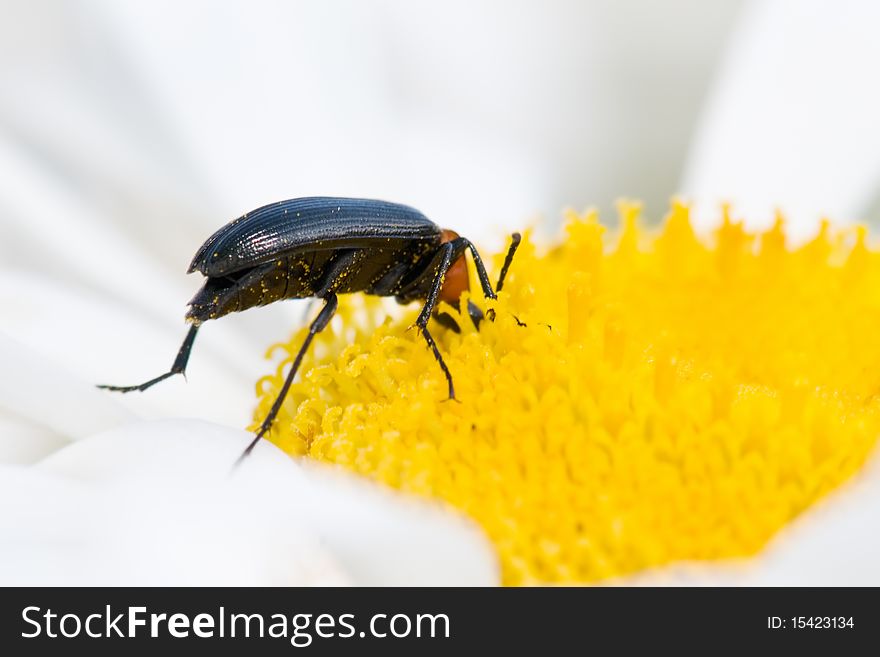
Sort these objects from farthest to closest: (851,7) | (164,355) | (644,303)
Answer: (851,7), (164,355), (644,303)

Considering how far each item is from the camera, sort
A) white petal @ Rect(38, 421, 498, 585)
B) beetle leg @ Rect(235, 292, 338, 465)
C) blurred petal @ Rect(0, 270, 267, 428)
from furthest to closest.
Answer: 1. blurred petal @ Rect(0, 270, 267, 428)
2. beetle leg @ Rect(235, 292, 338, 465)
3. white petal @ Rect(38, 421, 498, 585)

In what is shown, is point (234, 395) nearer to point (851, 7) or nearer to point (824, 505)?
point (824, 505)

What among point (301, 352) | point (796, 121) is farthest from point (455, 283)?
point (796, 121)

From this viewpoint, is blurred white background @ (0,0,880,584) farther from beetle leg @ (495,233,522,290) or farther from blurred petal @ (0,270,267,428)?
beetle leg @ (495,233,522,290)

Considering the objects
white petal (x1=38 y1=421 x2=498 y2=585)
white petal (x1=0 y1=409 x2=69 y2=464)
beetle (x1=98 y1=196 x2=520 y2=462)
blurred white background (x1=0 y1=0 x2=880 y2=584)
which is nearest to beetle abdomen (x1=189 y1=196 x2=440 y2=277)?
A: beetle (x1=98 y1=196 x2=520 y2=462)

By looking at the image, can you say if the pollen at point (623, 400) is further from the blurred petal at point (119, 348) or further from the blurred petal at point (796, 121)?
the blurred petal at point (796, 121)
